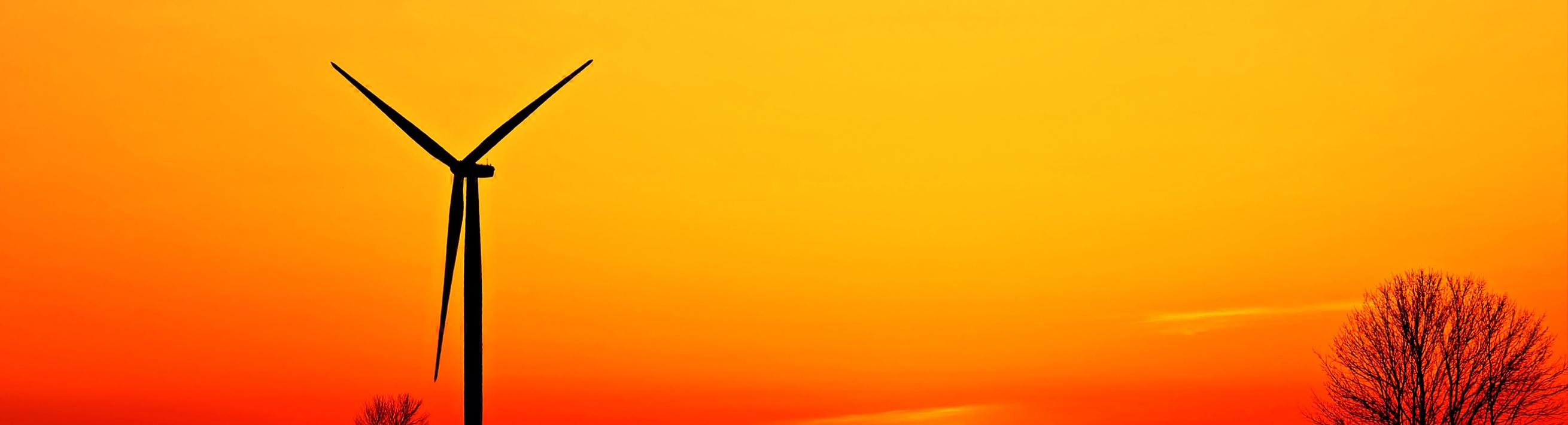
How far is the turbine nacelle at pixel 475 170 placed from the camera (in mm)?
50750

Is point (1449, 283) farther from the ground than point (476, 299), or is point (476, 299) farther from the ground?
point (1449, 283)

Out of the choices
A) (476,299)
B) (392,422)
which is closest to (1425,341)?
(476,299)

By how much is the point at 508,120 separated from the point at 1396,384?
137 ft

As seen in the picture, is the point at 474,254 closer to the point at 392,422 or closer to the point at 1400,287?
the point at 1400,287

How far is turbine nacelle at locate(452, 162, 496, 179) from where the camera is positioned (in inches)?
1998

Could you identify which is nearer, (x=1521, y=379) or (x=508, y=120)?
(x=508, y=120)

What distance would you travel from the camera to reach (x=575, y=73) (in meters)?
55.4

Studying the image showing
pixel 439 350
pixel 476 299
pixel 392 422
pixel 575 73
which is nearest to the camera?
pixel 476 299

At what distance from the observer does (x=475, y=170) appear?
2000 inches

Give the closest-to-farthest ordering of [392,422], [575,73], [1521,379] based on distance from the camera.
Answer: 1. [575,73]
2. [1521,379]
3. [392,422]

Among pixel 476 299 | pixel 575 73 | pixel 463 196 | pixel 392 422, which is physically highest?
pixel 392 422

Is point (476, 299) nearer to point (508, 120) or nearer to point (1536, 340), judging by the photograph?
point (508, 120)

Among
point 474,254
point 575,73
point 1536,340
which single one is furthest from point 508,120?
point 1536,340

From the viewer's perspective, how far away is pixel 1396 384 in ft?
244
